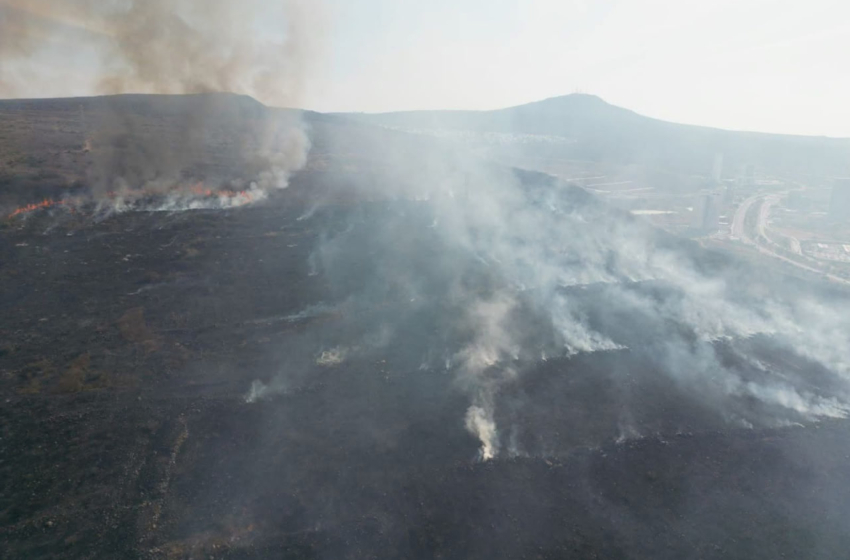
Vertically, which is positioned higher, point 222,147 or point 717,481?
point 222,147

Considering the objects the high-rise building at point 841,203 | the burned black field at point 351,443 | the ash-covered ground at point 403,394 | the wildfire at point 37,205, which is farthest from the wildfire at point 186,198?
the high-rise building at point 841,203

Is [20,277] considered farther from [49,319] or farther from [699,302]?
[699,302]

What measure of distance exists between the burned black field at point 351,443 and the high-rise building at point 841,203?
189 ft

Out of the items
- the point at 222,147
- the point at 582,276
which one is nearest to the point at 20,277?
the point at 582,276

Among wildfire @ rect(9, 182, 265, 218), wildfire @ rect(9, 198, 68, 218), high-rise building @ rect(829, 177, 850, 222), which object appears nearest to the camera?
wildfire @ rect(9, 198, 68, 218)

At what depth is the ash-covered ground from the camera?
41.6 ft

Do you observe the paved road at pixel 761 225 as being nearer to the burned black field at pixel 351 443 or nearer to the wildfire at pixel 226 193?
the burned black field at pixel 351 443

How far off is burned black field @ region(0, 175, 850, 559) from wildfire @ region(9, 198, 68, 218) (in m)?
11.3

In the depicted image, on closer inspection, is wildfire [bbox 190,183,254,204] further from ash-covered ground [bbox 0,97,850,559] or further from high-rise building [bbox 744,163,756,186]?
high-rise building [bbox 744,163,756,186]

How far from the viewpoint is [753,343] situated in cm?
2289

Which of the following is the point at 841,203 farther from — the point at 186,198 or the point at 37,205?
the point at 37,205

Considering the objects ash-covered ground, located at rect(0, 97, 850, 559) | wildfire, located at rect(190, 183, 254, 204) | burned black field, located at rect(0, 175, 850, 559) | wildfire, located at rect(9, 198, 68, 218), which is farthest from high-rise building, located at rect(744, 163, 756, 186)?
wildfire, located at rect(9, 198, 68, 218)

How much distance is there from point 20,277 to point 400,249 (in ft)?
67.5

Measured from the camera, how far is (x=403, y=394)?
1819 cm
